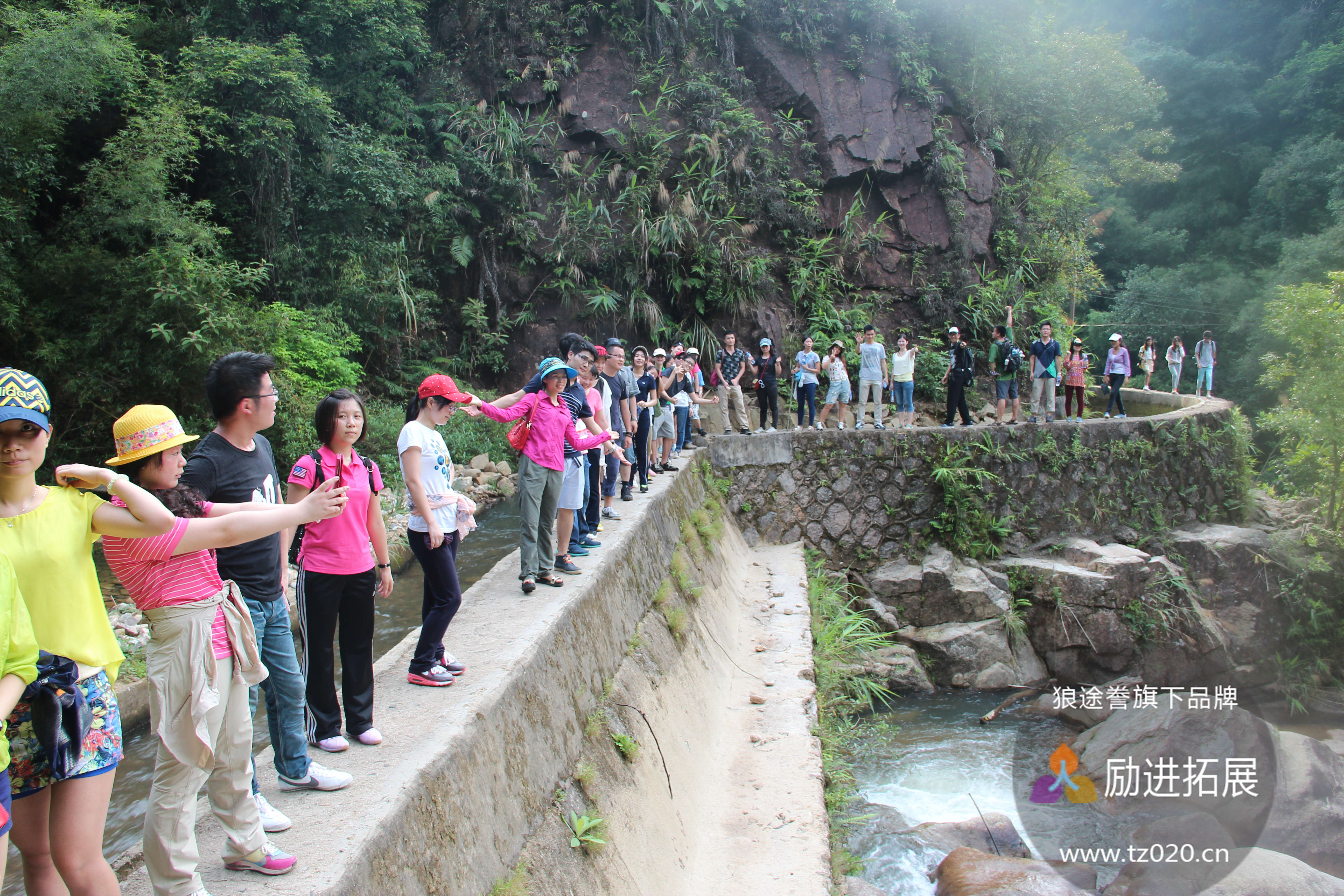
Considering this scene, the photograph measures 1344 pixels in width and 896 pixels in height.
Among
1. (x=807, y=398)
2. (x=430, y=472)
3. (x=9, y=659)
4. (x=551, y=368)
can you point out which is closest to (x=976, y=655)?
(x=807, y=398)

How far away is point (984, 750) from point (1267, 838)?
2.69 m

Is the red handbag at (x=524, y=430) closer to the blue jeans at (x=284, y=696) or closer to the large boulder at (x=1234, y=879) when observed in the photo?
the blue jeans at (x=284, y=696)

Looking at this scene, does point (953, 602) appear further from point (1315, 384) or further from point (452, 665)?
point (452, 665)

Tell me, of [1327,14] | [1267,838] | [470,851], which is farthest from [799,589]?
[1327,14]

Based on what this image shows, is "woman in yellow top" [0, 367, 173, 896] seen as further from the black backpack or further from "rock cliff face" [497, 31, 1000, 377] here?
"rock cliff face" [497, 31, 1000, 377]

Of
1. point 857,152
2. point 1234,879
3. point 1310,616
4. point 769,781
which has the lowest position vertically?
point 1234,879

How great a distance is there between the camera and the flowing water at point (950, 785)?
245 inches

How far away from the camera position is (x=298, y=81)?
13.7m

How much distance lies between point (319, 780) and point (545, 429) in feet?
8.93

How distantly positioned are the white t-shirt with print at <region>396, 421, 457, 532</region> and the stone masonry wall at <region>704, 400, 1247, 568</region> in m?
7.52

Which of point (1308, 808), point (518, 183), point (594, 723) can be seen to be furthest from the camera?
point (518, 183)

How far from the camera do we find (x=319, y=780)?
2758 millimetres

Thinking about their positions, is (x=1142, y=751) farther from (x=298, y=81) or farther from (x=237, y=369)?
(x=298, y=81)

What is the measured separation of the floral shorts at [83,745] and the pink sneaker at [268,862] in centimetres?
50
